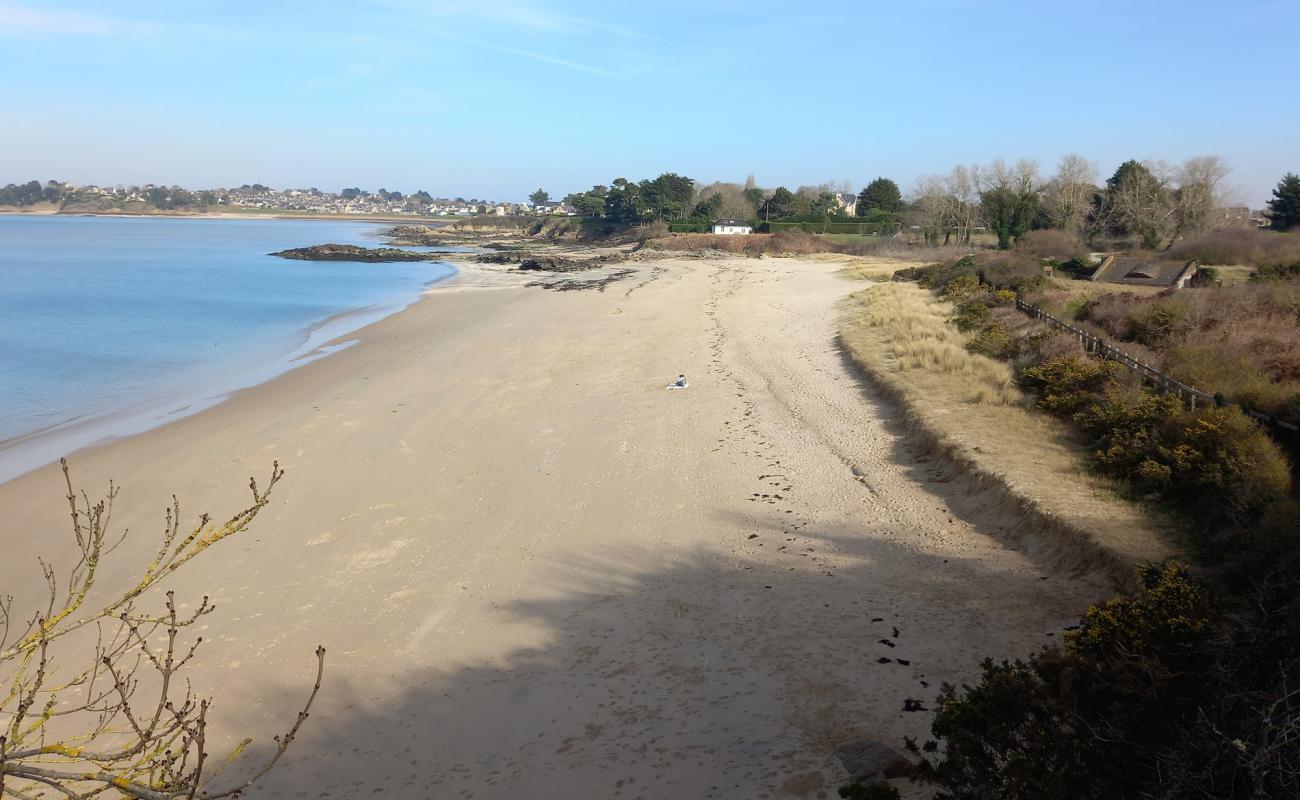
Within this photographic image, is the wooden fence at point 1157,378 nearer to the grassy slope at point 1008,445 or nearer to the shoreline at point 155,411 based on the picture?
the grassy slope at point 1008,445

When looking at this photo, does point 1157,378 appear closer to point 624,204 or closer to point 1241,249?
point 1241,249

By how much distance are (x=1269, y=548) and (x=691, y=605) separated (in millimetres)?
4367

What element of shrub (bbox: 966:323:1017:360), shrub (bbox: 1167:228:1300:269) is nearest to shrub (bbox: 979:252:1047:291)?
shrub (bbox: 1167:228:1300:269)

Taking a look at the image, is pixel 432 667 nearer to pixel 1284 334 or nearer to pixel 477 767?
pixel 477 767

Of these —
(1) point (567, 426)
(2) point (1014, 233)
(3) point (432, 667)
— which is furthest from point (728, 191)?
(3) point (432, 667)

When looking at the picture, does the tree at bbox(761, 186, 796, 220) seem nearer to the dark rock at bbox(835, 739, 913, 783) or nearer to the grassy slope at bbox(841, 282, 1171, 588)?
the grassy slope at bbox(841, 282, 1171, 588)

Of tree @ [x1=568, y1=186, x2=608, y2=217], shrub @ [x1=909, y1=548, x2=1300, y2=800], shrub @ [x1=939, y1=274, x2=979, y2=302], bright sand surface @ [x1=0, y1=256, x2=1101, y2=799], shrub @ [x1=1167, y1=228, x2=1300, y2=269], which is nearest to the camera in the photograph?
shrub @ [x1=909, y1=548, x2=1300, y2=800]

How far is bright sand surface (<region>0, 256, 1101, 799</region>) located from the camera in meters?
5.76

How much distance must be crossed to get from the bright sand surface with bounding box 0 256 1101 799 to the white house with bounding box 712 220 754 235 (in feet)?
203

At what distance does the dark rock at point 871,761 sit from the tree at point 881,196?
270ft

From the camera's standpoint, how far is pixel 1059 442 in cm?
1110

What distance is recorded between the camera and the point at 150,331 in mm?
27406

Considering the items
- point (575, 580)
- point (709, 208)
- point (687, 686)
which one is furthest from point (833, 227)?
point (687, 686)

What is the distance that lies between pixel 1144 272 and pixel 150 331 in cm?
3114
